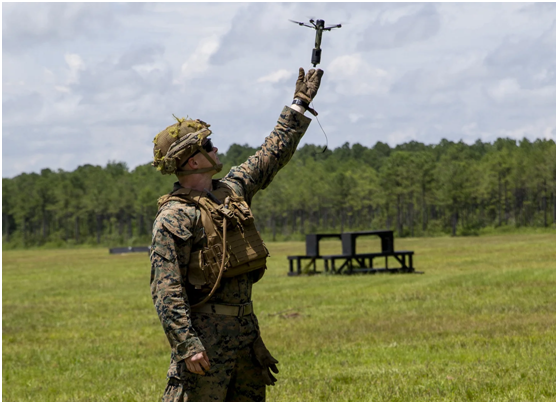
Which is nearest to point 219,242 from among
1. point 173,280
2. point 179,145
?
point 173,280

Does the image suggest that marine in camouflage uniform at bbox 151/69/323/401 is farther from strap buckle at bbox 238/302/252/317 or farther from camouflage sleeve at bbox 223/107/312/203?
camouflage sleeve at bbox 223/107/312/203

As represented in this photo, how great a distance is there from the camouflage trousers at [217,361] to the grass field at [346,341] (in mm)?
3744

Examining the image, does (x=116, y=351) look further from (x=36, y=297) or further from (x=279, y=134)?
(x=36, y=297)

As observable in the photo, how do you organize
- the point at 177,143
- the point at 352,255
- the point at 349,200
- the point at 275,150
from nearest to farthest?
the point at 177,143
the point at 275,150
the point at 352,255
the point at 349,200

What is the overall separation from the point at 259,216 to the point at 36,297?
11444cm

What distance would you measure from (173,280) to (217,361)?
24.5 inches

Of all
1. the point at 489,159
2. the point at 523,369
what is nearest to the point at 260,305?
the point at 523,369

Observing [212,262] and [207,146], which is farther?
[207,146]

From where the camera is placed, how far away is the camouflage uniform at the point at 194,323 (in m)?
5.05

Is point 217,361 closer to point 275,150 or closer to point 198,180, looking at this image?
point 198,180

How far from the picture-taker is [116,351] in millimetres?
13969

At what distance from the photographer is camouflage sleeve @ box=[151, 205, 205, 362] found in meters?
5.01

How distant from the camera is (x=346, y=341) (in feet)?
44.7

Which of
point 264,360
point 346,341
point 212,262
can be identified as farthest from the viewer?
point 346,341
